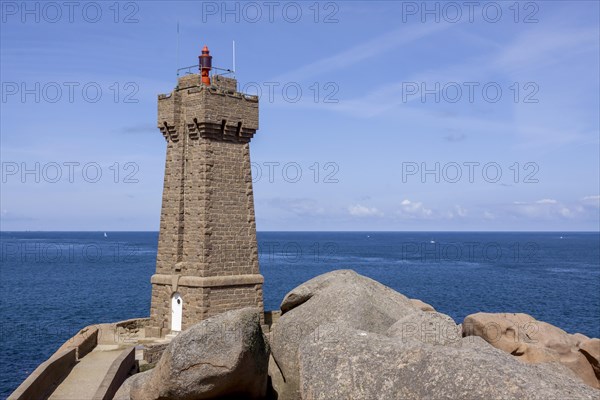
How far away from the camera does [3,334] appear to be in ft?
156

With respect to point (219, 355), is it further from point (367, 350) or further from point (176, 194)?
point (176, 194)

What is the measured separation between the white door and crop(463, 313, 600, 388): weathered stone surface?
506 inches

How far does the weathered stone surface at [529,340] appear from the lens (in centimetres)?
1460

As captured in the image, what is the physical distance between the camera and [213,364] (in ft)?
43.8

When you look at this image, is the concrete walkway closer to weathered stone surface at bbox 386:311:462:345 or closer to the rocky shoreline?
the rocky shoreline

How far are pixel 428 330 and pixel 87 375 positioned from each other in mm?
12919

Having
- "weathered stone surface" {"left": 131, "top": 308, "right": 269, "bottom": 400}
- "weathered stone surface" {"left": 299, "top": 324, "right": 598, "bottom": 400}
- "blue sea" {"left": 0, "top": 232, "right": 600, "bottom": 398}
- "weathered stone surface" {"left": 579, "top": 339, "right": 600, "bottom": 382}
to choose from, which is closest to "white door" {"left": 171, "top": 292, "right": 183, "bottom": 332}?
"blue sea" {"left": 0, "top": 232, "right": 600, "bottom": 398}

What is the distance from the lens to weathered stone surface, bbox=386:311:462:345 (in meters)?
11.8

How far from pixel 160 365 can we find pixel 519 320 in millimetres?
8637

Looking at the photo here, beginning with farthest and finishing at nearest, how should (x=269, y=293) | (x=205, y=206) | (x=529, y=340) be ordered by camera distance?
(x=269, y=293) < (x=205, y=206) < (x=529, y=340)

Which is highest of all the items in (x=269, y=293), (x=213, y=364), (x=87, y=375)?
(x=213, y=364)

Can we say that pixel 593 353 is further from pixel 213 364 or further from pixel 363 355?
pixel 213 364

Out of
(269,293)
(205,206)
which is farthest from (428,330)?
(269,293)

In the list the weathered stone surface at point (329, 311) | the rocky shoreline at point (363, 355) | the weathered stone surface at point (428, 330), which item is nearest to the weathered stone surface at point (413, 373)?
the rocky shoreline at point (363, 355)
